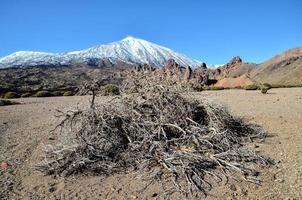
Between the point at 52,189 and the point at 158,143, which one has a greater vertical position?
the point at 158,143

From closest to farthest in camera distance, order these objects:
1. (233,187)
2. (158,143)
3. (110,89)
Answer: (233,187), (158,143), (110,89)

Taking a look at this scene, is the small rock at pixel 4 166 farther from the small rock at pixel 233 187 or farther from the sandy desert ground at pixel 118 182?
the small rock at pixel 233 187

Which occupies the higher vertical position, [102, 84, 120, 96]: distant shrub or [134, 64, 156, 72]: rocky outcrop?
[134, 64, 156, 72]: rocky outcrop

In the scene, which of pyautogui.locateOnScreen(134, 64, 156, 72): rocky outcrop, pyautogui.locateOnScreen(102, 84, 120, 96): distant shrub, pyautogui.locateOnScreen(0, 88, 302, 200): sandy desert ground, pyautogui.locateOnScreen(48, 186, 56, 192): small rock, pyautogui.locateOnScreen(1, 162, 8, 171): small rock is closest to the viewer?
pyautogui.locateOnScreen(0, 88, 302, 200): sandy desert ground

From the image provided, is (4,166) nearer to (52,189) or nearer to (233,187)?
(52,189)

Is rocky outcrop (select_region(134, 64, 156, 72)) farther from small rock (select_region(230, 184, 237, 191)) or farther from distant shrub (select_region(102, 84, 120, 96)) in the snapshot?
small rock (select_region(230, 184, 237, 191))

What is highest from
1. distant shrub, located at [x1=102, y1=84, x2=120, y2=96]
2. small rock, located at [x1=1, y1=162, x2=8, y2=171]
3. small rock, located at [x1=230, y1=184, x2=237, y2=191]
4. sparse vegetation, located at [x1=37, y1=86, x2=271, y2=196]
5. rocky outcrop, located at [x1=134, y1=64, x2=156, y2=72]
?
rocky outcrop, located at [x1=134, y1=64, x2=156, y2=72]

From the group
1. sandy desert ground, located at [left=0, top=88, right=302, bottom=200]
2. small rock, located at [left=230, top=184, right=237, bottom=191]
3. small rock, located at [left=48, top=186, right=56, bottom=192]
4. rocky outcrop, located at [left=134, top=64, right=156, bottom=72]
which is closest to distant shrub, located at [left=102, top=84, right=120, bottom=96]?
sandy desert ground, located at [left=0, top=88, right=302, bottom=200]

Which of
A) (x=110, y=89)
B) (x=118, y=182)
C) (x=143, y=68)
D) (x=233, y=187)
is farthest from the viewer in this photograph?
(x=143, y=68)

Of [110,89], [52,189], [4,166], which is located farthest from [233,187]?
[4,166]

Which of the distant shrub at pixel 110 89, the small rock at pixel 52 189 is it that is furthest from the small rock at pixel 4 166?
the distant shrub at pixel 110 89

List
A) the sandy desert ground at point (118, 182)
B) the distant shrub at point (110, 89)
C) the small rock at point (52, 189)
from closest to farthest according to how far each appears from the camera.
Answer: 1. the sandy desert ground at point (118, 182)
2. the small rock at point (52, 189)
3. the distant shrub at point (110, 89)

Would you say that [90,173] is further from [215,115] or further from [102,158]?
[215,115]

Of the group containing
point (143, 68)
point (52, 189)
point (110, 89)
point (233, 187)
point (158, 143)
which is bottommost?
point (52, 189)
